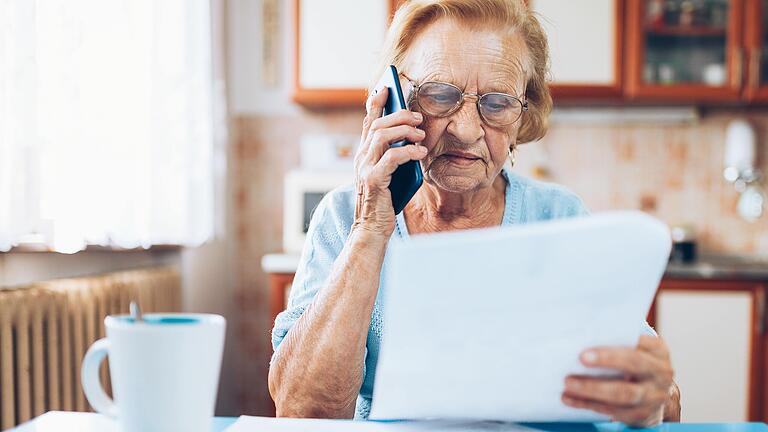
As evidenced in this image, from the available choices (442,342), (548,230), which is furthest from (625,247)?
(442,342)

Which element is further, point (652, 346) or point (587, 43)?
point (587, 43)

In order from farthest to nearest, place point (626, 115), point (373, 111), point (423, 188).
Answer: point (626, 115) < point (423, 188) < point (373, 111)

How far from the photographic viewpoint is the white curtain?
1.43 meters

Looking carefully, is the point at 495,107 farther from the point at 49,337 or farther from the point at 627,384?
the point at 49,337

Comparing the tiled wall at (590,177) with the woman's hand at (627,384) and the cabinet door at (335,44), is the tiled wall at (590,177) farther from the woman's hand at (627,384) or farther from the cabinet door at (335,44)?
the woman's hand at (627,384)

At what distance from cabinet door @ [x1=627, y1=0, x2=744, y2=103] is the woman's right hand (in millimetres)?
1985

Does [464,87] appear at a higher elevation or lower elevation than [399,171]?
higher

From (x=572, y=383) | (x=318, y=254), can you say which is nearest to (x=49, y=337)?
(x=318, y=254)

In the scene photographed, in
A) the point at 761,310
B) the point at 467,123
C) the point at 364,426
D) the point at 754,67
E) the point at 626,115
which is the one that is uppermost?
the point at 754,67

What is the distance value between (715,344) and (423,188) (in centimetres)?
174

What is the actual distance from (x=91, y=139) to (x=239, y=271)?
142 centimetres

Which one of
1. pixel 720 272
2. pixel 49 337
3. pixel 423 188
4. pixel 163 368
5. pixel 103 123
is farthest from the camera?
pixel 720 272

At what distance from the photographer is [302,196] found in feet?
8.66

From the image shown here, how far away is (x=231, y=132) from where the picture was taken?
3.04m
